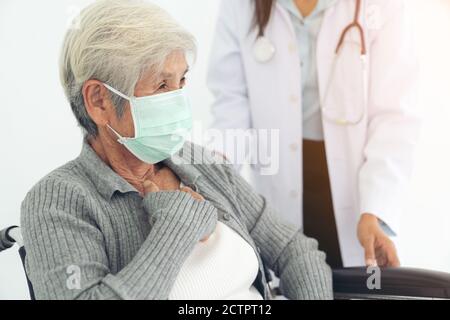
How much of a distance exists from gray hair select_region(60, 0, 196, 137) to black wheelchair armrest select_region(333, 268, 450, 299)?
63 cm

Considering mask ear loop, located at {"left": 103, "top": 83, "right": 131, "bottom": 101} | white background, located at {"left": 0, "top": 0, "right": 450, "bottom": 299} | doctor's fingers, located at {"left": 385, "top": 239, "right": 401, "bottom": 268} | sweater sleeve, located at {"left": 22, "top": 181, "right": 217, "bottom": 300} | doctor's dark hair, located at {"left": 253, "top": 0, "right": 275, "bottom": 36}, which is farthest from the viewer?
doctor's dark hair, located at {"left": 253, "top": 0, "right": 275, "bottom": 36}

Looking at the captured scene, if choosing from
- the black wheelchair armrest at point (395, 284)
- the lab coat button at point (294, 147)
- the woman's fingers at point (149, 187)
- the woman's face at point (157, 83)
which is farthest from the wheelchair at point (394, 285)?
the woman's face at point (157, 83)

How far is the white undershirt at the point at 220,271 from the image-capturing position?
1.15 meters

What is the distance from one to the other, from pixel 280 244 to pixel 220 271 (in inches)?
9.1

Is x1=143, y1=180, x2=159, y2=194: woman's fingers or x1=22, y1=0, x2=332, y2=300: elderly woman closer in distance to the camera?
x1=22, y1=0, x2=332, y2=300: elderly woman

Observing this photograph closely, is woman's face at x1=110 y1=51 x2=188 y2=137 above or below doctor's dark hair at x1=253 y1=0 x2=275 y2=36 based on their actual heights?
below

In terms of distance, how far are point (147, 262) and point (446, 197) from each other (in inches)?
35.4

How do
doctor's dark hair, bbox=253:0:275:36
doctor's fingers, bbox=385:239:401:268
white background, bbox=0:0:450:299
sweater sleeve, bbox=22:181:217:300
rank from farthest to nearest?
doctor's dark hair, bbox=253:0:275:36 < doctor's fingers, bbox=385:239:401:268 < white background, bbox=0:0:450:299 < sweater sleeve, bbox=22:181:217:300

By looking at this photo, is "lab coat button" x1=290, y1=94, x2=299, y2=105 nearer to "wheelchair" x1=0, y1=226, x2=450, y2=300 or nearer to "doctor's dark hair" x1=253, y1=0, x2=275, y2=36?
"doctor's dark hair" x1=253, y1=0, x2=275, y2=36

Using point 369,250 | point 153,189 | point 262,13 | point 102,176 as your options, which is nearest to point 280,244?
point 369,250

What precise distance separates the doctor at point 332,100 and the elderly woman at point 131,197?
329 millimetres

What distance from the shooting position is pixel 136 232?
1159mm

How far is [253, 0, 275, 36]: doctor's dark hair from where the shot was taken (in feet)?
4.98

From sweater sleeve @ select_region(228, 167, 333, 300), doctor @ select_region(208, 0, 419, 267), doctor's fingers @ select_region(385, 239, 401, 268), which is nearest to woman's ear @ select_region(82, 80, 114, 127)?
sweater sleeve @ select_region(228, 167, 333, 300)
